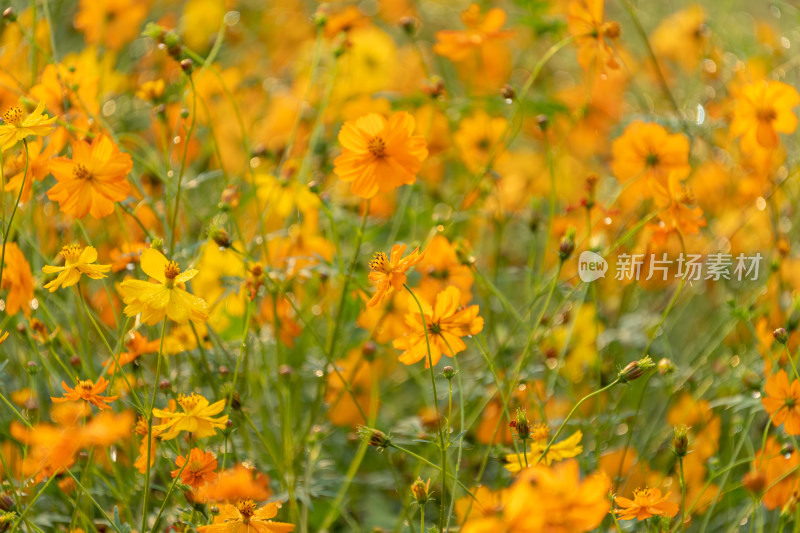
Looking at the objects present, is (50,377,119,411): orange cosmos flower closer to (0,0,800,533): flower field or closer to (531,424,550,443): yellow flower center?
(0,0,800,533): flower field

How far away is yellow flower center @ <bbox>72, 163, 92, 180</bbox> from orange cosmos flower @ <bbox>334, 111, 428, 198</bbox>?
0.24 meters

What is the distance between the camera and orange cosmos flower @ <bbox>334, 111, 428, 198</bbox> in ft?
2.58

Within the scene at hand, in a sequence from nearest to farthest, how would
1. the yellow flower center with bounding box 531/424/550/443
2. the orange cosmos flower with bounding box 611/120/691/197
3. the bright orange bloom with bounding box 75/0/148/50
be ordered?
the yellow flower center with bounding box 531/424/550/443, the orange cosmos flower with bounding box 611/120/691/197, the bright orange bloom with bounding box 75/0/148/50

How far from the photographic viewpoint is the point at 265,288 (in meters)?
0.89

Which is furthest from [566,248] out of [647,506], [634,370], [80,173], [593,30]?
[80,173]

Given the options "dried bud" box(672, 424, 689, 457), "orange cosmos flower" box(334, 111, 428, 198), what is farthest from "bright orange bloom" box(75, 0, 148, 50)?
A: "dried bud" box(672, 424, 689, 457)

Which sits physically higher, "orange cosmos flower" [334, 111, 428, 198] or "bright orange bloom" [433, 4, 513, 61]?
"orange cosmos flower" [334, 111, 428, 198]

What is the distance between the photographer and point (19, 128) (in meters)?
0.70

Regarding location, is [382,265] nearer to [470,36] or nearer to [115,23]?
[470,36]

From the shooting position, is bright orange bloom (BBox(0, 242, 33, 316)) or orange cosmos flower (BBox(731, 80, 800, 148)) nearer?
bright orange bloom (BBox(0, 242, 33, 316))

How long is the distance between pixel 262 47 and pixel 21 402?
1.24 m

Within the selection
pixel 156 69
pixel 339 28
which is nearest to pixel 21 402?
pixel 339 28

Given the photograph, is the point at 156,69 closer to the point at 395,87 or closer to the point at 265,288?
the point at 395,87

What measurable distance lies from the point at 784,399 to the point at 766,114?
0.42m
